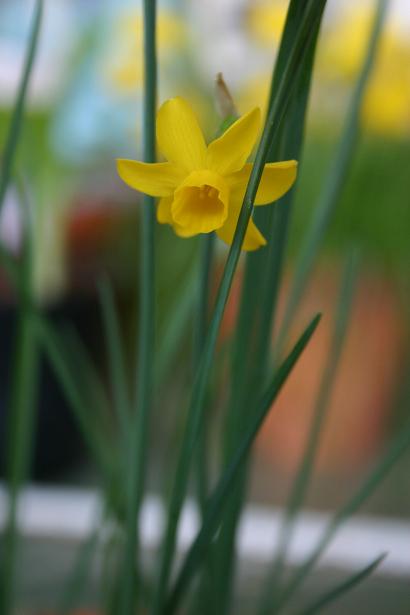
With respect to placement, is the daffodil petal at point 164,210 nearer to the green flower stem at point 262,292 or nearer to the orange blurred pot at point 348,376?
the green flower stem at point 262,292

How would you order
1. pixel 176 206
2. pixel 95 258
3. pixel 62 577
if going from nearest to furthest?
pixel 176 206, pixel 62 577, pixel 95 258

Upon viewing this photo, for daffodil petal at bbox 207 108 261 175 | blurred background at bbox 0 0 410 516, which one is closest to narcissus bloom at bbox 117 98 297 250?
daffodil petal at bbox 207 108 261 175

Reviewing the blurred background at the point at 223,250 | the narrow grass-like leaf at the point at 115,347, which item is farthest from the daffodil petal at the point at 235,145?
the blurred background at the point at 223,250

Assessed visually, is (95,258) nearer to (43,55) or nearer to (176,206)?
(43,55)

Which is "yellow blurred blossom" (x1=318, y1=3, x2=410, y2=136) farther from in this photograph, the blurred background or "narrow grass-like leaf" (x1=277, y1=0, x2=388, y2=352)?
"narrow grass-like leaf" (x1=277, y1=0, x2=388, y2=352)

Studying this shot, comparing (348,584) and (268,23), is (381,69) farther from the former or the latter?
(348,584)

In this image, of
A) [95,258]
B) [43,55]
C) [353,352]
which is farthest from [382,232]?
[43,55]

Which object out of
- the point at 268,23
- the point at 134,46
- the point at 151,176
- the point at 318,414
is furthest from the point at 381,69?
the point at 151,176

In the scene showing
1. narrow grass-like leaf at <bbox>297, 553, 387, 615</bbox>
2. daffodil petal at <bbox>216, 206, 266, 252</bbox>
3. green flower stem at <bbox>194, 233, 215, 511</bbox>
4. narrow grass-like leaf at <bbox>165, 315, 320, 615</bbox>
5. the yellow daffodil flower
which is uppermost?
the yellow daffodil flower
